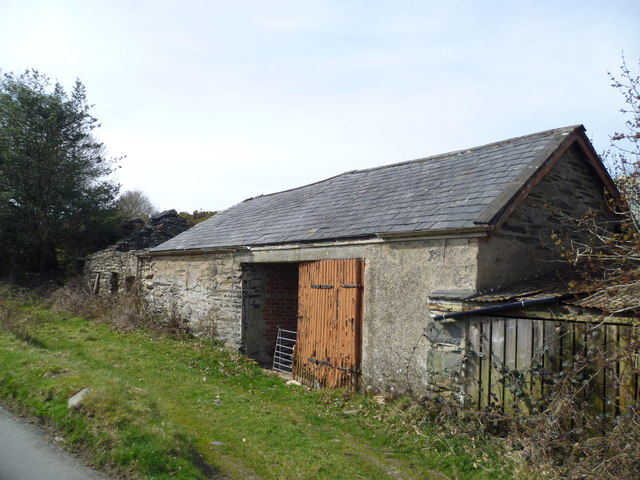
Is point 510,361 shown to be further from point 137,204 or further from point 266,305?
point 137,204

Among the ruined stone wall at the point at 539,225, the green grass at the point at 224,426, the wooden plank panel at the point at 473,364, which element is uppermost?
the ruined stone wall at the point at 539,225

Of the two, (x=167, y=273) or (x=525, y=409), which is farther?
(x=167, y=273)

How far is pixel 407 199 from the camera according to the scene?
29.1 feet

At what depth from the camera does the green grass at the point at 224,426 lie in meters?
4.89

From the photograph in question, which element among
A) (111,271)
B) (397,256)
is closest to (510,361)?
(397,256)

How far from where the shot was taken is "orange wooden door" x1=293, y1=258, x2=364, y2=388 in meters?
8.12

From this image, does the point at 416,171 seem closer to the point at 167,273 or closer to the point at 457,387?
the point at 457,387

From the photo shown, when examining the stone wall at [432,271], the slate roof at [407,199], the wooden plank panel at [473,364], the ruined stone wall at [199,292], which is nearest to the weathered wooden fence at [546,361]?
the wooden plank panel at [473,364]

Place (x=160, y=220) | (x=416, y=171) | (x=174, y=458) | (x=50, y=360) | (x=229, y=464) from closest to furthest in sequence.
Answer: (x=174, y=458)
(x=229, y=464)
(x=50, y=360)
(x=416, y=171)
(x=160, y=220)

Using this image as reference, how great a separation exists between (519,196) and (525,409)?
3012mm

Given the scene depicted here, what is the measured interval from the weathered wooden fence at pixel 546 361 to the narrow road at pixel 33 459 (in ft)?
14.5

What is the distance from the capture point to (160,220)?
22375mm

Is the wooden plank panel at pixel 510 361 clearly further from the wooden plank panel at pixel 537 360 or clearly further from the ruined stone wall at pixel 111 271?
the ruined stone wall at pixel 111 271

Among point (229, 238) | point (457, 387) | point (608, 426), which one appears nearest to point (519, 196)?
point (457, 387)
